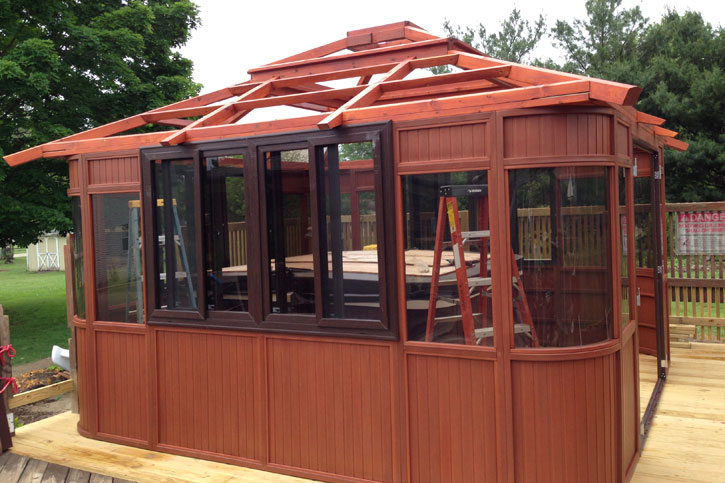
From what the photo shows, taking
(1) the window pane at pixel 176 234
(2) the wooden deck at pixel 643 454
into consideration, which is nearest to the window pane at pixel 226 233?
(1) the window pane at pixel 176 234

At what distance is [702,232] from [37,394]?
755cm

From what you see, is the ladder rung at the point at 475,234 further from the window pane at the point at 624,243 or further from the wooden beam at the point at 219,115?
the wooden beam at the point at 219,115

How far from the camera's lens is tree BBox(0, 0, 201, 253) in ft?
38.5

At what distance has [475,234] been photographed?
401 centimetres

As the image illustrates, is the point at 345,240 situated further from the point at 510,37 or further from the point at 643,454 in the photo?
the point at 510,37

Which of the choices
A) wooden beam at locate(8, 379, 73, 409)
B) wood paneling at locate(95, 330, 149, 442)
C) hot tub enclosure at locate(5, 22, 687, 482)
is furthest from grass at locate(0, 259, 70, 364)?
hot tub enclosure at locate(5, 22, 687, 482)

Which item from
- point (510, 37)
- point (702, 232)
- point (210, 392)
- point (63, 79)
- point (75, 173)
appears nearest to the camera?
point (210, 392)

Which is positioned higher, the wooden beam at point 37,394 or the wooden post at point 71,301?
the wooden post at point 71,301

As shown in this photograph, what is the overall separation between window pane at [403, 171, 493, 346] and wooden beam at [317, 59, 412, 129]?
58 cm

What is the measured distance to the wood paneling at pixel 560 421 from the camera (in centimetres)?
388

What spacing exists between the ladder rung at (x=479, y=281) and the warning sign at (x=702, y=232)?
520 centimetres

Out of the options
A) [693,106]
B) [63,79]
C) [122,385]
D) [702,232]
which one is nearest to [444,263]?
[122,385]

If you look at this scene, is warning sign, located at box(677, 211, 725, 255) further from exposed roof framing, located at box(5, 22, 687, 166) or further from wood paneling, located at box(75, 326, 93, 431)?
wood paneling, located at box(75, 326, 93, 431)

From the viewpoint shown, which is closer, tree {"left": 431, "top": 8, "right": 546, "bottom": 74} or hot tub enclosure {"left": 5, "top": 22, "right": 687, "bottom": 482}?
hot tub enclosure {"left": 5, "top": 22, "right": 687, "bottom": 482}
